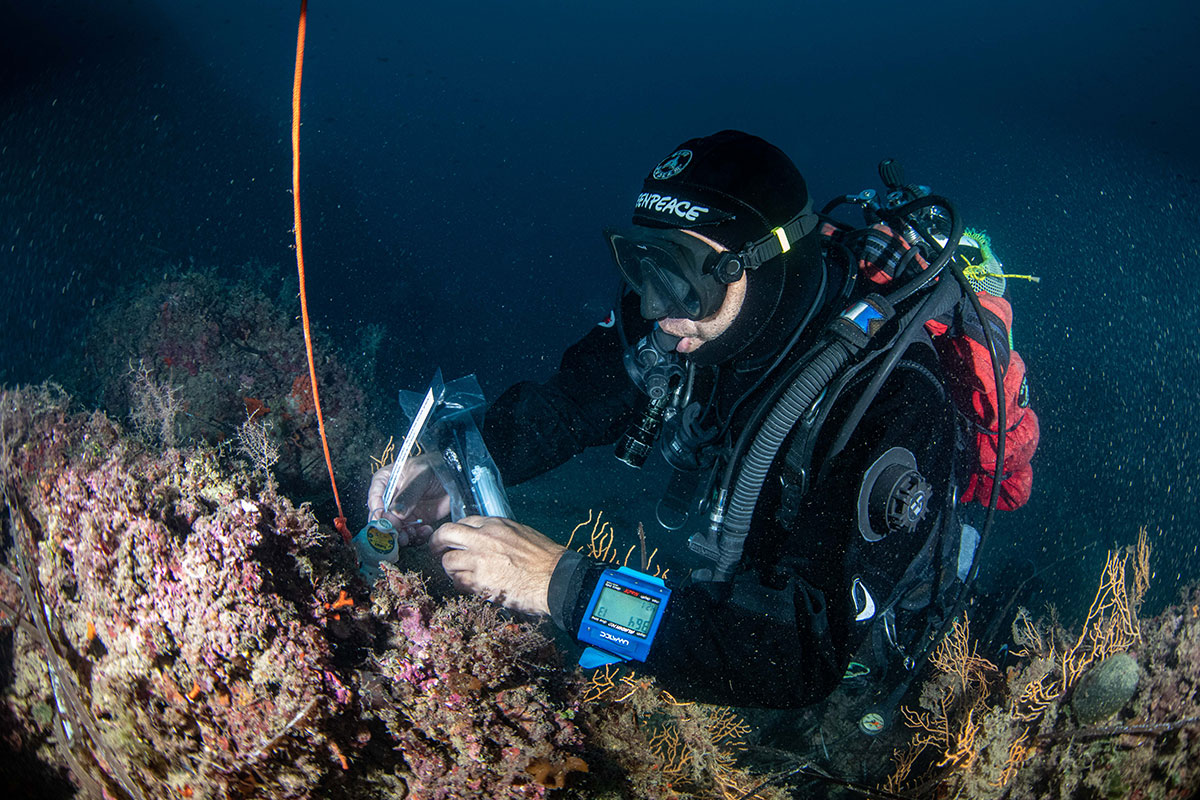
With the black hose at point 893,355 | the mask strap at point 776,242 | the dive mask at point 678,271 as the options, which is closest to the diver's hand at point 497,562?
the black hose at point 893,355

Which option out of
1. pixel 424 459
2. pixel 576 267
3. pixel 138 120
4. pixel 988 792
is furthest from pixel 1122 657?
pixel 576 267

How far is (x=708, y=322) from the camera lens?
2.57 meters

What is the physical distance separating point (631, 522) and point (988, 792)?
17.2 feet

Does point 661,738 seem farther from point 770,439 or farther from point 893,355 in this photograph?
point 893,355

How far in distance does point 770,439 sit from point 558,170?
72.6 meters

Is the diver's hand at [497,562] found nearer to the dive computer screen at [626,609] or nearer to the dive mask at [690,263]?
the dive computer screen at [626,609]

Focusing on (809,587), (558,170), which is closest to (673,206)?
(809,587)

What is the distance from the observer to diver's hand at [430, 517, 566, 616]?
1886 mm

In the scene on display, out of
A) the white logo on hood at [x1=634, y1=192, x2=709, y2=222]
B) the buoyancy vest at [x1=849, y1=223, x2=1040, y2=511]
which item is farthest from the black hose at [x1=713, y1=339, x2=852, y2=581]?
the white logo on hood at [x1=634, y1=192, x2=709, y2=222]

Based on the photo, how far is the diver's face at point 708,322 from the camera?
8.16ft

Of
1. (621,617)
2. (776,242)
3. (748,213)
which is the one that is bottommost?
(621,617)

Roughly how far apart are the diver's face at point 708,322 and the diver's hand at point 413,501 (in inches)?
53.2

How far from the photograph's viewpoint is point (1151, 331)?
25672mm

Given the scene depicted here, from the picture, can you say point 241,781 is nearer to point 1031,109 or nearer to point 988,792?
point 988,792
